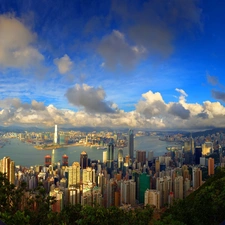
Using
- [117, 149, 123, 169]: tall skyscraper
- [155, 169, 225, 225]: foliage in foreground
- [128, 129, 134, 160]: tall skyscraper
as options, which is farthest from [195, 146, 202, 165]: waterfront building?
[155, 169, 225, 225]: foliage in foreground

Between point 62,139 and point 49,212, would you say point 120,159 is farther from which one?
point 49,212

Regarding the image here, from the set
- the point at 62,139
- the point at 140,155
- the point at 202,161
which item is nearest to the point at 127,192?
the point at 62,139

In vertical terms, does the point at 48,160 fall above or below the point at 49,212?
below

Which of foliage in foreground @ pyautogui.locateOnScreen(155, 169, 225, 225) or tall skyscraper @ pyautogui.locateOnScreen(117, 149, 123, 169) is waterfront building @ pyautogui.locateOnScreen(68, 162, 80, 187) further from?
foliage in foreground @ pyautogui.locateOnScreen(155, 169, 225, 225)

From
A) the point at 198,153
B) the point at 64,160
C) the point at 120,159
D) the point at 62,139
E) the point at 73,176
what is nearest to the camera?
the point at 73,176

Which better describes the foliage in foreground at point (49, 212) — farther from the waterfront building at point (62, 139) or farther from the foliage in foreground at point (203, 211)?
the waterfront building at point (62, 139)

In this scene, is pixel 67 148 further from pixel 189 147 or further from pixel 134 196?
pixel 189 147

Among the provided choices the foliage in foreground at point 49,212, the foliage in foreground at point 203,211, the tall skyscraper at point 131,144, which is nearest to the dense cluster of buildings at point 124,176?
the tall skyscraper at point 131,144

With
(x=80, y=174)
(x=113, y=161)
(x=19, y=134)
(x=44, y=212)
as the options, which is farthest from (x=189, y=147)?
(x=44, y=212)
